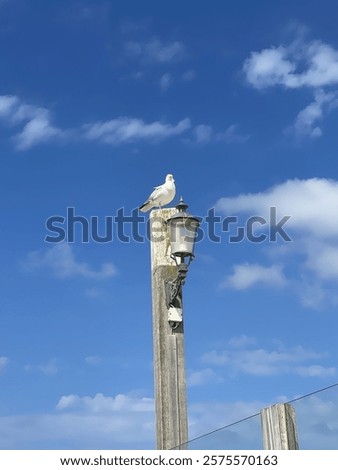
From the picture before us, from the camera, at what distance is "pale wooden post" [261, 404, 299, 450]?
698 centimetres

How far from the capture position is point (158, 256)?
33.2 ft

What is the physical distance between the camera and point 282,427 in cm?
700

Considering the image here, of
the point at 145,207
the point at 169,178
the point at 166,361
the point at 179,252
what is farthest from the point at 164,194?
the point at 166,361

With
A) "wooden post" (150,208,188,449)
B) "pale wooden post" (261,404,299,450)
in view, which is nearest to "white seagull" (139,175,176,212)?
"wooden post" (150,208,188,449)

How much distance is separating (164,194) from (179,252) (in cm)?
130

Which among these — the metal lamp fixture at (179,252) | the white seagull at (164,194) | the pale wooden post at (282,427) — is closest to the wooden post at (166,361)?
the metal lamp fixture at (179,252)

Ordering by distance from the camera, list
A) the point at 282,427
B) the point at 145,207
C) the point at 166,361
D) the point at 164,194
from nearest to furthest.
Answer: the point at 282,427 → the point at 166,361 → the point at 164,194 → the point at 145,207

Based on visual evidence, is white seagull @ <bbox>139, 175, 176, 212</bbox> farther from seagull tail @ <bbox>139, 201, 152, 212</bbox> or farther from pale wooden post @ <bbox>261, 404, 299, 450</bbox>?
pale wooden post @ <bbox>261, 404, 299, 450</bbox>

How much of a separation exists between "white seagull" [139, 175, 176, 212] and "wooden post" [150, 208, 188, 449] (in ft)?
2.46

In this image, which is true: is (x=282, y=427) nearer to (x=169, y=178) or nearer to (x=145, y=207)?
(x=169, y=178)
